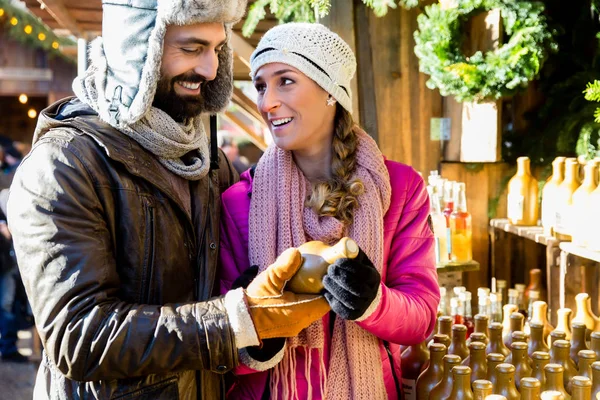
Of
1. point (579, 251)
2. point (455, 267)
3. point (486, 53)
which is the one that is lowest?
point (455, 267)

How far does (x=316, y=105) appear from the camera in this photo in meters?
2.05

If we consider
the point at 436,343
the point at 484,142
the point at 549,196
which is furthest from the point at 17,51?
the point at 436,343

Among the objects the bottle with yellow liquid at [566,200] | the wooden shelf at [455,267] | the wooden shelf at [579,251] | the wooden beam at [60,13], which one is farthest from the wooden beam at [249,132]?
the wooden shelf at [579,251]

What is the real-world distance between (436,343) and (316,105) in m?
0.78

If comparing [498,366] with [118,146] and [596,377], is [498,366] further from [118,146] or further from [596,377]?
[118,146]

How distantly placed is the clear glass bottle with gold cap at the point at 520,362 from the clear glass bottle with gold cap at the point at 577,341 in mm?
253

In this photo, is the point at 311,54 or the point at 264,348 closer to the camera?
the point at 264,348

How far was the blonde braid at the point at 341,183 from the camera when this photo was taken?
6.45 feet

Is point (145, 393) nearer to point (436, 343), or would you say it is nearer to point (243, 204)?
point (243, 204)

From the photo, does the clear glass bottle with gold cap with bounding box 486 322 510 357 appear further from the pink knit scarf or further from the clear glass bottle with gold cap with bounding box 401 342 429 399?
the pink knit scarf

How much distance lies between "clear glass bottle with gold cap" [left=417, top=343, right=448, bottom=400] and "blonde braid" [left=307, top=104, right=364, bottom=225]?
1.50 ft

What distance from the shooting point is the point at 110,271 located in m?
1.57

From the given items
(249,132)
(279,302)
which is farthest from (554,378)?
(249,132)

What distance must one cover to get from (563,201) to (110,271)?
90.7 inches
